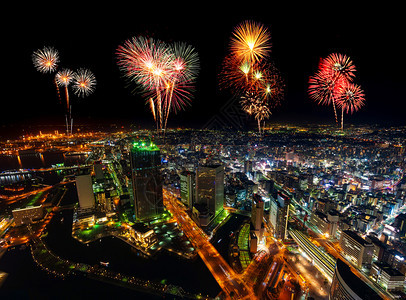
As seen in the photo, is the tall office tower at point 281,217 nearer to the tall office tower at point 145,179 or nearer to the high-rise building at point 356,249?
the high-rise building at point 356,249

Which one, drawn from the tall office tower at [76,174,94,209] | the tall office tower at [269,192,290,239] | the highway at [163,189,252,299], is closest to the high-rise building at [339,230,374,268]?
the tall office tower at [269,192,290,239]

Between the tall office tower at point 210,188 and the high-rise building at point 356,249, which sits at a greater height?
the tall office tower at point 210,188

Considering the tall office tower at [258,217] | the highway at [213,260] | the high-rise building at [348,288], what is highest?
the high-rise building at [348,288]

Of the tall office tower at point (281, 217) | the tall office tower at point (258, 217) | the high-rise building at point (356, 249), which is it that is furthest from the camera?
the tall office tower at point (258, 217)

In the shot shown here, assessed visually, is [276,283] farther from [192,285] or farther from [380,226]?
[380,226]

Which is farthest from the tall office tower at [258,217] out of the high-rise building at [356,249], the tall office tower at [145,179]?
the tall office tower at [145,179]

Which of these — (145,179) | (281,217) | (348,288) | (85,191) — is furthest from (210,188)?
(85,191)

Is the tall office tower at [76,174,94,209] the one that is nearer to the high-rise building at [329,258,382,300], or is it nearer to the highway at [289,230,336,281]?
the highway at [289,230,336,281]

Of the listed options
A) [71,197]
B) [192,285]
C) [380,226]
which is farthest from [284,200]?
[71,197]
